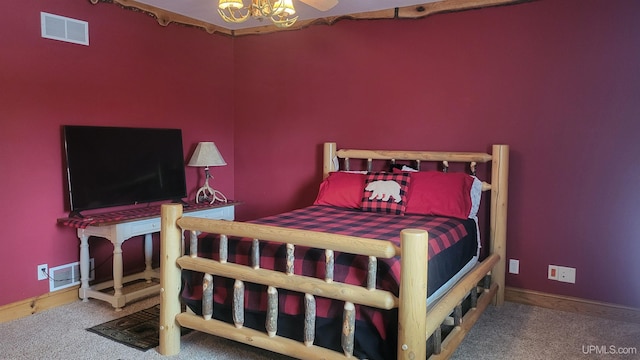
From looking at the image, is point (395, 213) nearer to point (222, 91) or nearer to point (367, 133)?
point (367, 133)

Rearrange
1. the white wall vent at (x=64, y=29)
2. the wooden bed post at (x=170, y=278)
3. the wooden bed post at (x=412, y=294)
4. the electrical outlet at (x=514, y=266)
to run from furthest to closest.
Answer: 1. the electrical outlet at (x=514, y=266)
2. the white wall vent at (x=64, y=29)
3. the wooden bed post at (x=170, y=278)
4. the wooden bed post at (x=412, y=294)

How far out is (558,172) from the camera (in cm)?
347

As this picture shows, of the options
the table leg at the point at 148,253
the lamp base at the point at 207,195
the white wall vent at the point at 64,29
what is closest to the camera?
the white wall vent at the point at 64,29

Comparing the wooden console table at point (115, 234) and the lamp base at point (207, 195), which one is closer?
the wooden console table at point (115, 234)

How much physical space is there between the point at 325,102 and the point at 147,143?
5.22ft

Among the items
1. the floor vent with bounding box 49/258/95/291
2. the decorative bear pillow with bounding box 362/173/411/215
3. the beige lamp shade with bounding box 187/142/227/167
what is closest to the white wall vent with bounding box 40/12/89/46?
the beige lamp shade with bounding box 187/142/227/167

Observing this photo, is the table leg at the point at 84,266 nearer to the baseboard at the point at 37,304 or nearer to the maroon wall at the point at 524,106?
the baseboard at the point at 37,304

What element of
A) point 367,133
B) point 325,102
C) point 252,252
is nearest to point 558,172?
point 367,133

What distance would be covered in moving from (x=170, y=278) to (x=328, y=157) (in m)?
1.96

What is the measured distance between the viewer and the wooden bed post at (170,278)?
8.86ft

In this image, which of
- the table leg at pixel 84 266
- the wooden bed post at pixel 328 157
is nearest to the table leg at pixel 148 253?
the table leg at pixel 84 266

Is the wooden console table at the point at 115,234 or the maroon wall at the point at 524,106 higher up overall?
the maroon wall at the point at 524,106

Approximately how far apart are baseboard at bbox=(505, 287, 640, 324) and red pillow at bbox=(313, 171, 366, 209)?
135 centimetres

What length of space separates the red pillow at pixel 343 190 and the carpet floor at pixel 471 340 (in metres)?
1.25
